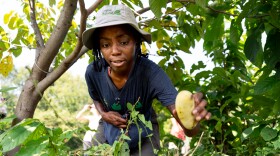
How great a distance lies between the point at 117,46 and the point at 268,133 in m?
0.71

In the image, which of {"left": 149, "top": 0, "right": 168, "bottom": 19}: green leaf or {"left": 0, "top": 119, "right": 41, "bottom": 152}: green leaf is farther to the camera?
{"left": 149, "top": 0, "right": 168, "bottom": 19}: green leaf

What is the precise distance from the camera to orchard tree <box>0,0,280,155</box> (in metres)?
1.87

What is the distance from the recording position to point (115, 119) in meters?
2.02

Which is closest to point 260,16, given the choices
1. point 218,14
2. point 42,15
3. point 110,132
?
point 218,14

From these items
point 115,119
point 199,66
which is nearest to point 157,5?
point 115,119

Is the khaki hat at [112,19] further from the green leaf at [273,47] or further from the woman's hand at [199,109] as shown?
the woman's hand at [199,109]

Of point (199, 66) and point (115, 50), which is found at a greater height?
point (115, 50)

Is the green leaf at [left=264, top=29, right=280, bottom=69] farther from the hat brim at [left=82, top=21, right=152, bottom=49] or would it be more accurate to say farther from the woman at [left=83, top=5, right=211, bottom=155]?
the hat brim at [left=82, top=21, right=152, bottom=49]

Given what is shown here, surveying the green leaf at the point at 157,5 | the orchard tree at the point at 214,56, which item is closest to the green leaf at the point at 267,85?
the orchard tree at the point at 214,56

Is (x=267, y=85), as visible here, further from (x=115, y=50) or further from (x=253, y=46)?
(x=115, y=50)

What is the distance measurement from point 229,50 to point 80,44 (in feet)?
4.03

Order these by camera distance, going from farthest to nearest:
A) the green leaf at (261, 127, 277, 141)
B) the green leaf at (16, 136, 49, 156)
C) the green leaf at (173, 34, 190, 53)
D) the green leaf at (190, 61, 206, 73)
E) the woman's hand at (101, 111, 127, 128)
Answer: the green leaf at (173, 34, 190, 53)
the green leaf at (190, 61, 206, 73)
the woman's hand at (101, 111, 127, 128)
the green leaf at (261, 127, 277, 141)
the green leaf at (16, 136, 49, 156)

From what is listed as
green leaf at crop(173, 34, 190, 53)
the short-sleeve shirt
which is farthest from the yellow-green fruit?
green leaf at crop(173, 34, 190, 53)

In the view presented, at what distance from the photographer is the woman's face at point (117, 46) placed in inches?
75.4
